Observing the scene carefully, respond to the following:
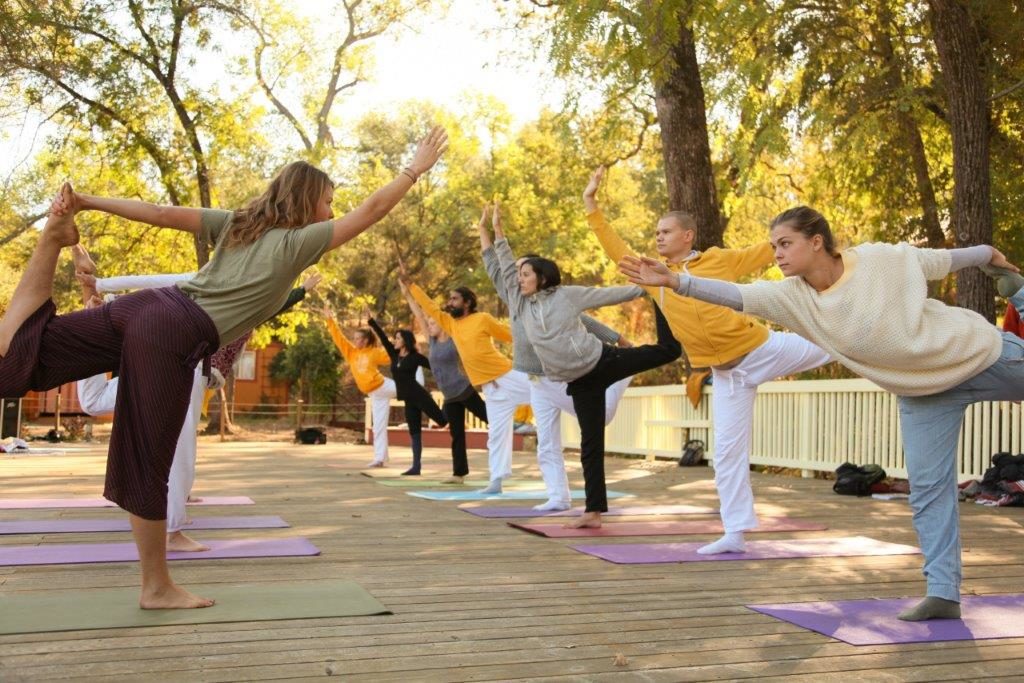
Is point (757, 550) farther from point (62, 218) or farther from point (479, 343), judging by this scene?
point (479, 343)

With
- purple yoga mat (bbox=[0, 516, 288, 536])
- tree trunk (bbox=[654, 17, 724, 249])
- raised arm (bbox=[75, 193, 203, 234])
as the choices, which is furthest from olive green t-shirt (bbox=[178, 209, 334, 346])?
tree trunk (bbox=[654, 17, 724, 249])

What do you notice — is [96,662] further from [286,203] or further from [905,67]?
[905,67]

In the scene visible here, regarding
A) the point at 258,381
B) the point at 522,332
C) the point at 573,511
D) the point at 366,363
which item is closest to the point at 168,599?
the point at 522,332

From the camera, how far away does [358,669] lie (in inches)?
126

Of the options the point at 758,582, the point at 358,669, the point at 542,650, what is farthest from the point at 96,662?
the point at 758,582

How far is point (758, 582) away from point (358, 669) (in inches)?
88.2

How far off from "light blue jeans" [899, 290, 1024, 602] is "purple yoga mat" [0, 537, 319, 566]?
298 cm

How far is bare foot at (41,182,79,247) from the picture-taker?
374 cm

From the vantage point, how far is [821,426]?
11531 millimetres

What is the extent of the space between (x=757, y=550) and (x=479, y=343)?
398 cm

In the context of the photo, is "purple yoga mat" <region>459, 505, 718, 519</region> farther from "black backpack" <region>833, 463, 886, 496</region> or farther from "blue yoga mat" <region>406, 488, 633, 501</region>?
"black backpack" <region>833, 463, 886, 496</region>

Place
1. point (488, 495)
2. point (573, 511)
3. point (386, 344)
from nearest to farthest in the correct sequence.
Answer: point (573, 511)
point (488, 495)
point (386, 344)

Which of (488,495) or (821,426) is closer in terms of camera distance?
(488,495)

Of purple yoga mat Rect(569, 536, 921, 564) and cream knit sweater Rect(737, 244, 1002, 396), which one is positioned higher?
cream knit sweater Rect(737, 244, 1002, 396)
